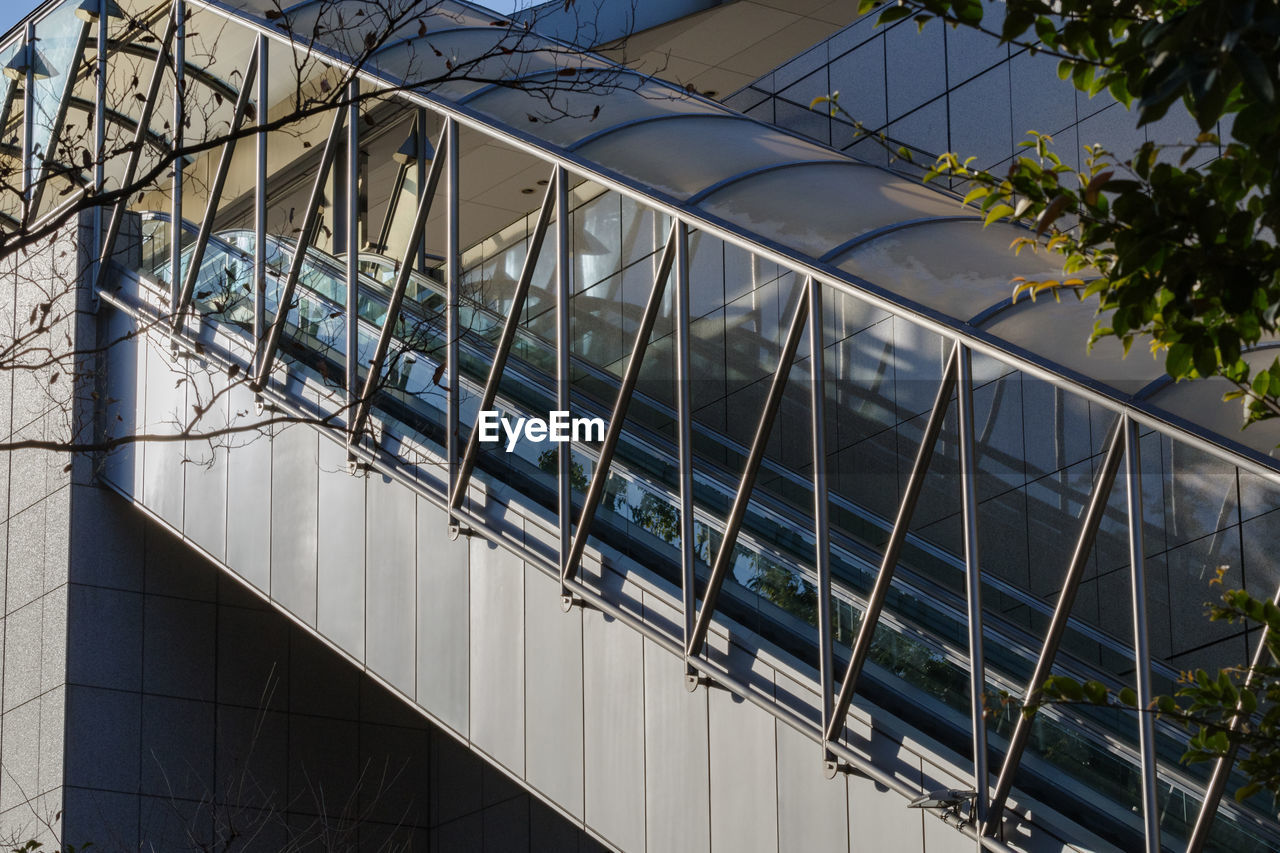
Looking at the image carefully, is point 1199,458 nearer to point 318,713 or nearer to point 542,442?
point 542,442

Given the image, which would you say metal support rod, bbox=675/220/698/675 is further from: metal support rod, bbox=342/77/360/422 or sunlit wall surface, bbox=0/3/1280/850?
metal support rod, bbox=342/77/360/422

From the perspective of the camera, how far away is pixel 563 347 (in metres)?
11.0

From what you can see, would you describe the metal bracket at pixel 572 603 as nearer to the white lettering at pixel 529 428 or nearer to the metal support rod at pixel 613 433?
the metal support rod at pixel 613 433

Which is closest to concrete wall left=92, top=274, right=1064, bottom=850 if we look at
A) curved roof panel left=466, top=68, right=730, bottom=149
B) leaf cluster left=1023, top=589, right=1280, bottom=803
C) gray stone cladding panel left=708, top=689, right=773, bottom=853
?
gray stone cladding panel left=708, top=689, right=773, bottom=853

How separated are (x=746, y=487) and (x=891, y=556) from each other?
4.12ft

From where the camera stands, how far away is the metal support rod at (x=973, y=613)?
26.2ft

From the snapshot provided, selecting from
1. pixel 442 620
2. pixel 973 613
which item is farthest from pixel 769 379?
pixel 973 613

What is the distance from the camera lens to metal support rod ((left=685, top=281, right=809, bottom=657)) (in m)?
9.43

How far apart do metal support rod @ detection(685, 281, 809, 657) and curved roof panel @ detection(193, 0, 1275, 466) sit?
0.40 m

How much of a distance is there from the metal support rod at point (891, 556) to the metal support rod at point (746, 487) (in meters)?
1.03

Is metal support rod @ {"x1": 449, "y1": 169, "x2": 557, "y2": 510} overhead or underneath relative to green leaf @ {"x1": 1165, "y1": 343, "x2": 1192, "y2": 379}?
underneath

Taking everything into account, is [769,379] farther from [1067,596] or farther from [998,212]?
[998,212]

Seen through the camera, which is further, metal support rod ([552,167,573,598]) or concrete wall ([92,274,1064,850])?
metal support rod ([552,167,573,598])

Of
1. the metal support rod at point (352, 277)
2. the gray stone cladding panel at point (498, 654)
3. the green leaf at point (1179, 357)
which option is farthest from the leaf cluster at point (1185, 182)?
the metal support rod at point (352, 277)
